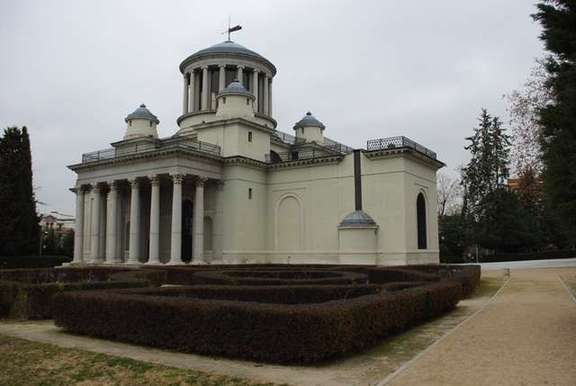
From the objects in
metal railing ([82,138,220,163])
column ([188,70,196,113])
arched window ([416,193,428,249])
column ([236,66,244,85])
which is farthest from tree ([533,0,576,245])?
column ([188,70,196,113])

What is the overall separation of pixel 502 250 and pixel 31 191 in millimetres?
49561

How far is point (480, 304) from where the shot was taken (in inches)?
713

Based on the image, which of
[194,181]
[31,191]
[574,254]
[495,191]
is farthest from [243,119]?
[574,254]

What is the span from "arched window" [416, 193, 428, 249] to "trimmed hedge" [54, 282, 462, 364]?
992 inches

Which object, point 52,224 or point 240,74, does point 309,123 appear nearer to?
point 240,74

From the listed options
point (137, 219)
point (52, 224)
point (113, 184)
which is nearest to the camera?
point (137, 219)

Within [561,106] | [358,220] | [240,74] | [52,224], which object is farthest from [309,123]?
[52,224]

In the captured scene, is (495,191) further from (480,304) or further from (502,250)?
(480,304)

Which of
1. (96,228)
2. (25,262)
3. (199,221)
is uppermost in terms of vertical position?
(199,221)

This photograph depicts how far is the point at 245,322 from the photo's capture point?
962cm

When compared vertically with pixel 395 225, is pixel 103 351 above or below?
below

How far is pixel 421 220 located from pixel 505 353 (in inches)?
1149

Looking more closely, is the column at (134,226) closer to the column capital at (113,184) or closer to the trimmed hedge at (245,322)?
the column capital at (113,184)

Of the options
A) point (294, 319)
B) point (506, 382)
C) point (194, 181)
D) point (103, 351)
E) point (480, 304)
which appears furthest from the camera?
point (194, 181)
